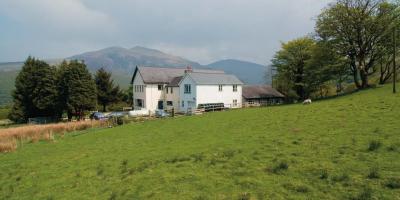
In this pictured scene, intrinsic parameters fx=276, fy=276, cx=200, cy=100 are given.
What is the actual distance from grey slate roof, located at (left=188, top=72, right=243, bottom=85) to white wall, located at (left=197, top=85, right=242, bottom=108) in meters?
0.75

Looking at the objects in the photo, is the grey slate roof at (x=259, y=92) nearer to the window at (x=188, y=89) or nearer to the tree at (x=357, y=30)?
the window at (x=188, y=89)

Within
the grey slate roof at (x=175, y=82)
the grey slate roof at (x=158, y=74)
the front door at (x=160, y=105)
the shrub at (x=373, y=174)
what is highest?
the grey slate roof at (x=158, y=74)

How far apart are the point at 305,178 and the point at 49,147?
19.7 meters

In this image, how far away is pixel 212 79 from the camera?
52.5 meters

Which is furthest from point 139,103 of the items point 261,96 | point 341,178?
point 341,178

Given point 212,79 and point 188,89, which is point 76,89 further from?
point 212,79

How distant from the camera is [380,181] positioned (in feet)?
25.6

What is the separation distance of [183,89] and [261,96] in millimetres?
17802

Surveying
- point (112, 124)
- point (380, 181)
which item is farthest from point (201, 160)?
point (112, 124)

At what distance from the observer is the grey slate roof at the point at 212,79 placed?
50.3m

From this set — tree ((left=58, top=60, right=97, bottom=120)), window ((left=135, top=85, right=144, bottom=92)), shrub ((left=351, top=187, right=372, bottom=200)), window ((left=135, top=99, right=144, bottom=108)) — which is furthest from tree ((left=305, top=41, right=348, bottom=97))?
tree ((left=58, top=60, right=97, bottom=120))

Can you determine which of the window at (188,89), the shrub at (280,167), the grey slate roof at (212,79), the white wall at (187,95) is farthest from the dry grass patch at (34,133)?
the grey slate roof at (212,79)

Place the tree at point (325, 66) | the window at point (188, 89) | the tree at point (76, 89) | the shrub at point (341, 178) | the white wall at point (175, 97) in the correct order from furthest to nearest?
the white wall at point (175, 97)
the window at point (188, 89)
the tree at point (76, 89)
the tree at point (325, 66)
the shrub at point (341, 178)

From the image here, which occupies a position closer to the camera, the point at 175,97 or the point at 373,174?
the point at 373,174
